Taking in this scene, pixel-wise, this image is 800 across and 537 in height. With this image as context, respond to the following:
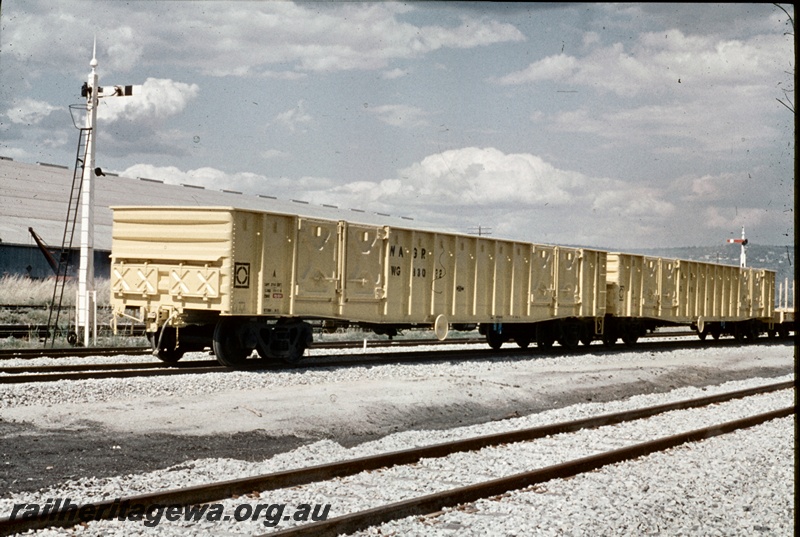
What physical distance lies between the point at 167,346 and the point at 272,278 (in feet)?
8.63

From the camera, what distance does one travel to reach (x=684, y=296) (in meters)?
29.8

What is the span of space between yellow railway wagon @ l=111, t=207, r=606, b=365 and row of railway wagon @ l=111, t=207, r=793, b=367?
2cm

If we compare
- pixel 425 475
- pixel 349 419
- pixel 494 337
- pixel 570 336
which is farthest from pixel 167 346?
pixel 570 336

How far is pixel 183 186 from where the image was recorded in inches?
2178

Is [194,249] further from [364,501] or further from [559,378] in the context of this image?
[364,501]

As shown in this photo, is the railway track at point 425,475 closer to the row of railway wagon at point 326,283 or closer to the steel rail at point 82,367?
the row of railway wagon at point 326,283

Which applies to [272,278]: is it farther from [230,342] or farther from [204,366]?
[204,366]

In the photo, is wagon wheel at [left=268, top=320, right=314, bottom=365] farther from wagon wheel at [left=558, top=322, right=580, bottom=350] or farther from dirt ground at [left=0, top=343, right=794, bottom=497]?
wagon wheel at [left=558, top=322, right=580, bottom=350]

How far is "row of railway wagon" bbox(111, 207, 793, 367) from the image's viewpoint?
15.5 metres

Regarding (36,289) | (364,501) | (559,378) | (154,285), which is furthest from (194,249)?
(36,289)

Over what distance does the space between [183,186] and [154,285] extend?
40.8 meters

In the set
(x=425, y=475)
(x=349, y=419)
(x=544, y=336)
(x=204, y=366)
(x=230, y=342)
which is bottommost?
(x=425, y=475)

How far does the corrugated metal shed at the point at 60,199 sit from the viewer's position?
39969mm

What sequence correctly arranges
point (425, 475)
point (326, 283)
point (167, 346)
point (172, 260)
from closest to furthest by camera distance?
1. point (425, 475)
2. point (172, 260)
3. point (167, 346)
4. point (326, 283)
